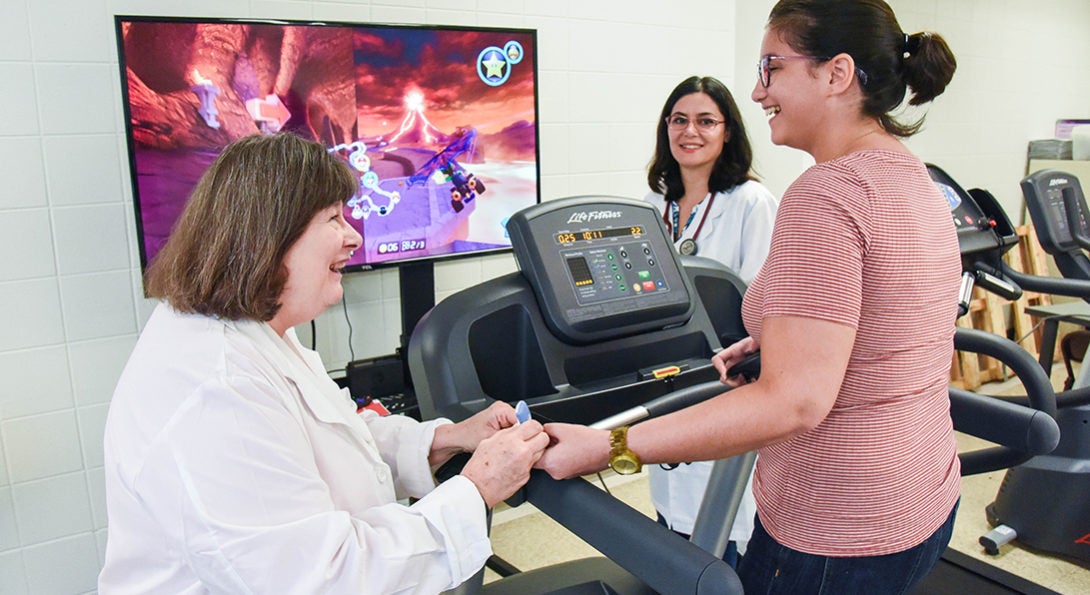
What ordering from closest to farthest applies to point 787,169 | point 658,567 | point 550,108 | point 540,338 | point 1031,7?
point 658,567 < point 540,338 < point 550,108 < point 787,169 < point 1031,7

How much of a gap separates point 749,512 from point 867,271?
1.48 m

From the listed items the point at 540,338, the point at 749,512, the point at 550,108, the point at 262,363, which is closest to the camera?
the point at 262,363

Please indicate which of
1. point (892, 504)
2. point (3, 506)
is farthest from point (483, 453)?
point (3, 506)

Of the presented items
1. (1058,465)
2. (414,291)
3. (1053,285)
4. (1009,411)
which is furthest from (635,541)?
(1058,465)

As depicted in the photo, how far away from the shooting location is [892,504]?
1213mm

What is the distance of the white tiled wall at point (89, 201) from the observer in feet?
7.75

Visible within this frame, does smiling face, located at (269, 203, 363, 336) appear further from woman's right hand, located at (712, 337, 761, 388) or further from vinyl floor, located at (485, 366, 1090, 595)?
vinyl floor, located at (485, 366, 1090, 595)

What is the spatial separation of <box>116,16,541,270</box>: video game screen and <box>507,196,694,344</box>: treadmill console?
960 mm

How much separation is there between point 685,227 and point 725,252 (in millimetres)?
173

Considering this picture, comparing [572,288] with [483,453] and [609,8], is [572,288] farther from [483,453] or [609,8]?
[609,8]

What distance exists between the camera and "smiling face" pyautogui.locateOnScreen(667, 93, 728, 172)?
265 cm

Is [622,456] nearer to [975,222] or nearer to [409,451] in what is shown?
[409,451]

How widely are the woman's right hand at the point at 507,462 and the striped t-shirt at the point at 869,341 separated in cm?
38

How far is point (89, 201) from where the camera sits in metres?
2.45
